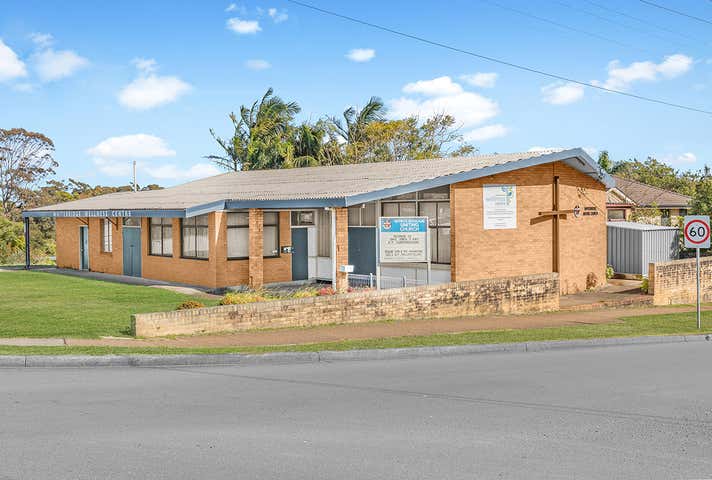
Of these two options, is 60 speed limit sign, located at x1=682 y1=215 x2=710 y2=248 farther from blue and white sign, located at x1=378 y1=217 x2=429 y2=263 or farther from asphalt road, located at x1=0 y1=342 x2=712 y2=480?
blue and white sign, located at x1=378 y1=217 x2=429 y2=263

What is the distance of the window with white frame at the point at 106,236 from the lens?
92.1 ft

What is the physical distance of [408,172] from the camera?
2277 centimetres

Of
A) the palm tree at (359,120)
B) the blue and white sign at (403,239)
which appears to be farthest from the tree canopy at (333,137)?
the blue and white sign at (403,239)

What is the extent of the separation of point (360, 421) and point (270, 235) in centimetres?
1575

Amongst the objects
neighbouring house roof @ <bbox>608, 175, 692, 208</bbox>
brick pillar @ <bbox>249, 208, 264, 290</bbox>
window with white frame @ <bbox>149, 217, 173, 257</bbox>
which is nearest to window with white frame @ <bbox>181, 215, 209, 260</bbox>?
window with white frame @ <bbox>149, 217, 173, 257</bbox>

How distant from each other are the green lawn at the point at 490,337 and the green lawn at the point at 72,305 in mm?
1940

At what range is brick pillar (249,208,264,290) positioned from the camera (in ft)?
70.1

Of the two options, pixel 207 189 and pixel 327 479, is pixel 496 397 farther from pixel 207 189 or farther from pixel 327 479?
pixel 207 189

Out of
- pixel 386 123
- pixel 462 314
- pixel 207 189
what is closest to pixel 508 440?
pixel 462 314

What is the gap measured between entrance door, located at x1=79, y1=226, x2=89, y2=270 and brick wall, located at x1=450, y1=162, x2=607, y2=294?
16369mm

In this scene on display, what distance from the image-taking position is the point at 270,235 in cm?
2323

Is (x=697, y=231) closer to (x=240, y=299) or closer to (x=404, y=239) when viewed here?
(x=404, y=239)

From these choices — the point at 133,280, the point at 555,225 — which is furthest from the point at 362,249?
the point at 133,280

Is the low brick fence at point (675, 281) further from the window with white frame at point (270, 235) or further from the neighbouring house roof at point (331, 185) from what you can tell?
the window with white frame at point (270, 235)
